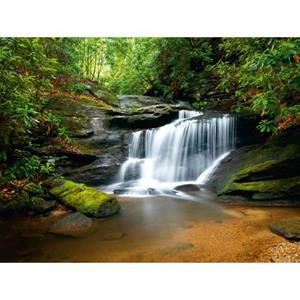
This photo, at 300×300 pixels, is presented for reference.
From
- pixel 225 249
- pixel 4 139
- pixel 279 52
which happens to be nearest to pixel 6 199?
pixel 4 139

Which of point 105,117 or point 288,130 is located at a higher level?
point 105,117

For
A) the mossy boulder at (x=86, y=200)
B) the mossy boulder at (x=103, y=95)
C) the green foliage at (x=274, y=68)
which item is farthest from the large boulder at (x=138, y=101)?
the green foliage at (x=274, y=68)

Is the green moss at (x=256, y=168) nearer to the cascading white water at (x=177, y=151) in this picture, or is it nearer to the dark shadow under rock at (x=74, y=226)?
the cascading white water at (x=177, y=151)

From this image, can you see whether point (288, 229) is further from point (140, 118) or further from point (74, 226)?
point (140, 118)

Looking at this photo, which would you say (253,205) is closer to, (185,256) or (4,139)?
(185,256)

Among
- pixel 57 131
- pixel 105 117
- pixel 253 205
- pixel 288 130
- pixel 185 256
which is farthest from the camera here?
pixel 105 117

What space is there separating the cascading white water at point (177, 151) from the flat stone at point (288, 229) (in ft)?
10.6

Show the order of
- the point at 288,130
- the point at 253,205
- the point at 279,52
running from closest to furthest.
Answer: the point at 279,52 < the point at 253,205 < the point at 288,130

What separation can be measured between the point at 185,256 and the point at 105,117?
6.10 m

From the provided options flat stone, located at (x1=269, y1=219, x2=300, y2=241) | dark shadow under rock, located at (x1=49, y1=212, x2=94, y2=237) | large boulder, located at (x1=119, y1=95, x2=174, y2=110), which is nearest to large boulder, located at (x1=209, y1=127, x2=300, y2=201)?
flat stone, located at (x1=269, y1=219, x2=300, y2=241)

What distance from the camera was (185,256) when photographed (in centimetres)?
289

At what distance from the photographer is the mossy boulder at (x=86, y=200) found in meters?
4.30
